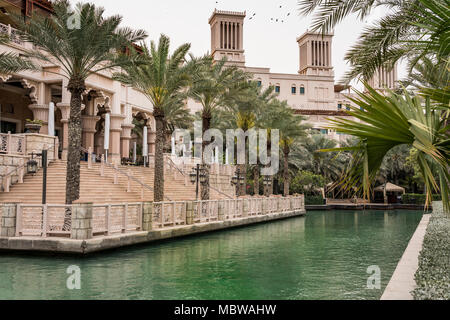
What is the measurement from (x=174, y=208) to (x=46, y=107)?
11.6 meters

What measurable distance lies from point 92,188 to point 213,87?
824 centimetres

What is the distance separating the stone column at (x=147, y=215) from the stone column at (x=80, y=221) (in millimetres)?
2774

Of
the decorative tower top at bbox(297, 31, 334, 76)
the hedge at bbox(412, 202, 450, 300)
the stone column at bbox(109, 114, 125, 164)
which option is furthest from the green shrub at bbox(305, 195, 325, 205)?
the decorative tower top at bbox(297, 31, 334, 76)

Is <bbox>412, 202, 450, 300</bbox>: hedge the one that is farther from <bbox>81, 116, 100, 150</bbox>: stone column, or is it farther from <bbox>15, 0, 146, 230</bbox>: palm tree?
<bbox>81, 116, 100, 150</bbox>: stone column

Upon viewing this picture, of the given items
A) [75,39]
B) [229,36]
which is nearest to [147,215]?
[75,39]

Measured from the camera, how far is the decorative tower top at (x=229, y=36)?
2763 inches

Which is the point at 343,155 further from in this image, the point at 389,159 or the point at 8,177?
the point at 8,177

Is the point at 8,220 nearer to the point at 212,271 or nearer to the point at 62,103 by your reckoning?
the point at 212,271

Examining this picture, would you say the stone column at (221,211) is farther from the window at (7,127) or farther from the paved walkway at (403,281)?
the window at (7,127)

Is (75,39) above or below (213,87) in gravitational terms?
below

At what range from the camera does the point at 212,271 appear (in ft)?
33.9

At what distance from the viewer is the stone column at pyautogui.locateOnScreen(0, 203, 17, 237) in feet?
41.0

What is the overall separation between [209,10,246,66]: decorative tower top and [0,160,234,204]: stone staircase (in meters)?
47.3

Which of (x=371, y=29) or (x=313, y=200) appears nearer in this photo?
(x=371, y=29)
